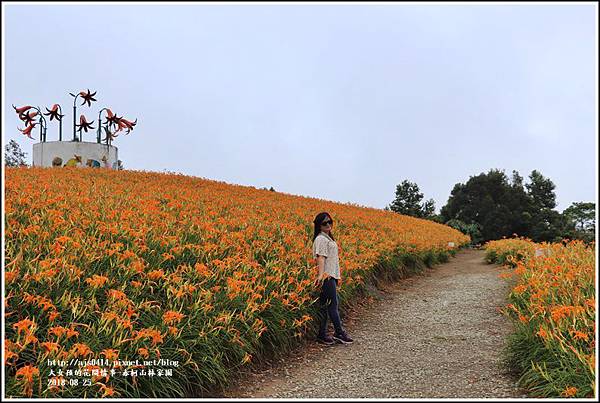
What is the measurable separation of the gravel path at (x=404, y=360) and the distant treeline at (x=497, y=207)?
2187cm

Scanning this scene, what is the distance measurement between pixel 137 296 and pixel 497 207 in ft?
97.2

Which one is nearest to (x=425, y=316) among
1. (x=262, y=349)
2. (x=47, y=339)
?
(x=262, y=349)

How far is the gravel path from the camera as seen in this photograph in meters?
3.26

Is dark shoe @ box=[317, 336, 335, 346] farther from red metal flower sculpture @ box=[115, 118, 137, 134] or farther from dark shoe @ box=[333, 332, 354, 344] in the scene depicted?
red metal flower sculpture @ box=[115, 118, 137, 134]

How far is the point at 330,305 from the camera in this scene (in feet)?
14.7

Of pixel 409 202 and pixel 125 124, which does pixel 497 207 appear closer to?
pixel 409 202

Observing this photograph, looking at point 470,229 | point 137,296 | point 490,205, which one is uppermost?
point 490,205

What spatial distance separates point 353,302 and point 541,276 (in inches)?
95.1

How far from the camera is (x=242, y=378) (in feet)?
11.2

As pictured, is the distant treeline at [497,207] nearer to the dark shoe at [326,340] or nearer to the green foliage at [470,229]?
the green foliage at [470,229]

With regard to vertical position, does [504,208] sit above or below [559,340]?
above

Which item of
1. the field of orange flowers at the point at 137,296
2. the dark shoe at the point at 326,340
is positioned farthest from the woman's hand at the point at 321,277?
the dark shoe at the point at 326,340

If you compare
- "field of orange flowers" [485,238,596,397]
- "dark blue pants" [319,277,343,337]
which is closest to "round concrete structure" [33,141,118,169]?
"dark blue pants" [319,277,343,337]

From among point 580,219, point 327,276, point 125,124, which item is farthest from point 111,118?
point 580,219
